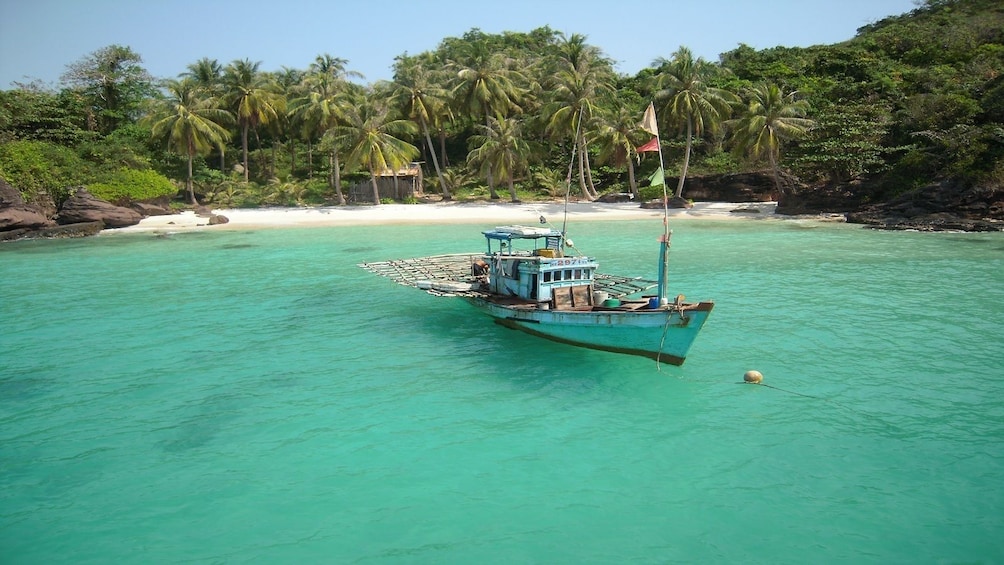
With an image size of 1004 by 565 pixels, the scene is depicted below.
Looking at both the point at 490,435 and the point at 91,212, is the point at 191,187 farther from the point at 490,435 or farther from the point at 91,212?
the point at 490,435

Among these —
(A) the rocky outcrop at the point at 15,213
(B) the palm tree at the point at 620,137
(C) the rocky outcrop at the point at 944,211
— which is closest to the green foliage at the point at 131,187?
(A) the rocky outcrop at the point at 15,213

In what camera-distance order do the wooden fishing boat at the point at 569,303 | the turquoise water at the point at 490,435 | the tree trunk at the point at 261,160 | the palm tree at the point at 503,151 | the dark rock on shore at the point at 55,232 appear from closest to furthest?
the turquoise water at the point at 490,435
the wooden fishing boat at the point at 569,303
the dark rock on shore at the point at 55,232
the palm tree at the point at 503,151
the tree trunk at the point at 261,160

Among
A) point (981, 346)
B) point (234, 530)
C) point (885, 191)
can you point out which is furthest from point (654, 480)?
point (885, 191)

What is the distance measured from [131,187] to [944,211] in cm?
5998

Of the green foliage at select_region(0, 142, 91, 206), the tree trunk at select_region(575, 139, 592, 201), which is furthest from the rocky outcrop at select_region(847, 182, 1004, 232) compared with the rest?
the green foliage at select_region(0, 142, 91, 206)

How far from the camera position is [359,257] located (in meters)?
36.0

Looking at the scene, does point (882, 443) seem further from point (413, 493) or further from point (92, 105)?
point (92, 105)

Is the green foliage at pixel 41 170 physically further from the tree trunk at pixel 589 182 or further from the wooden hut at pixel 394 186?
the tree trunk at pixel 589 182

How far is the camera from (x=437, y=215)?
53.7 meters

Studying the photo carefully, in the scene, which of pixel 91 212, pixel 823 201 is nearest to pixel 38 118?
pixel 91 212

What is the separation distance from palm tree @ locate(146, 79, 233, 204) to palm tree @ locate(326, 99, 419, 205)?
10.5 m

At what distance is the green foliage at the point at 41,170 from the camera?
159ft

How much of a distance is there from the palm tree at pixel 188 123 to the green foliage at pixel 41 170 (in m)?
7.00

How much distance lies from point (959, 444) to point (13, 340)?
2585 centimetres
